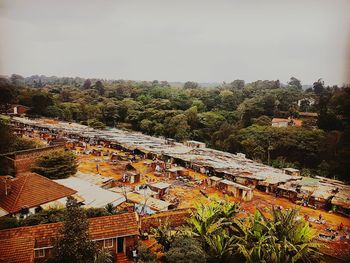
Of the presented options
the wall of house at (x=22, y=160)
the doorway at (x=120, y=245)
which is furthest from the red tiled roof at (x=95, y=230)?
the wall of house at (x=22, y=160)

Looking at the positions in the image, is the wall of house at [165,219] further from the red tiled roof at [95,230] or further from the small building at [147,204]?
the red tiled roof at [95,230]

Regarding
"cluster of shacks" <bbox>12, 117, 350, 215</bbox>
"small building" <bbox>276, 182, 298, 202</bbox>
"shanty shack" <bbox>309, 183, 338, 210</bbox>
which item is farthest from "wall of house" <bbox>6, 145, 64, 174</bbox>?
"shanty shack" <bbox>309, 183, 338, 210</bbox>

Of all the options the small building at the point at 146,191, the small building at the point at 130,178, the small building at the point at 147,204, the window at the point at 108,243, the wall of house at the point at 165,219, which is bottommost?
the small building at the point at 130,178

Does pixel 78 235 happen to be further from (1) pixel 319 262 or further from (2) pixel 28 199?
(1) pixel 319 262

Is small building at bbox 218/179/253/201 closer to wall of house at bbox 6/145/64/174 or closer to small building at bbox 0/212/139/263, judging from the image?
small building at bbox 0/212/139/263

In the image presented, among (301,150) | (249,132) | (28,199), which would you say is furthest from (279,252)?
(249,132)

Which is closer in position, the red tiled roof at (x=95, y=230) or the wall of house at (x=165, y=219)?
the red tiled roof at (x=95, y=230)

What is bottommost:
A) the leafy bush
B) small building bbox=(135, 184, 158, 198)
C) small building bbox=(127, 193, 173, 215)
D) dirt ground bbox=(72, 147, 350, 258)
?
dirt ground bbox=(72, 147, 350, 258)
